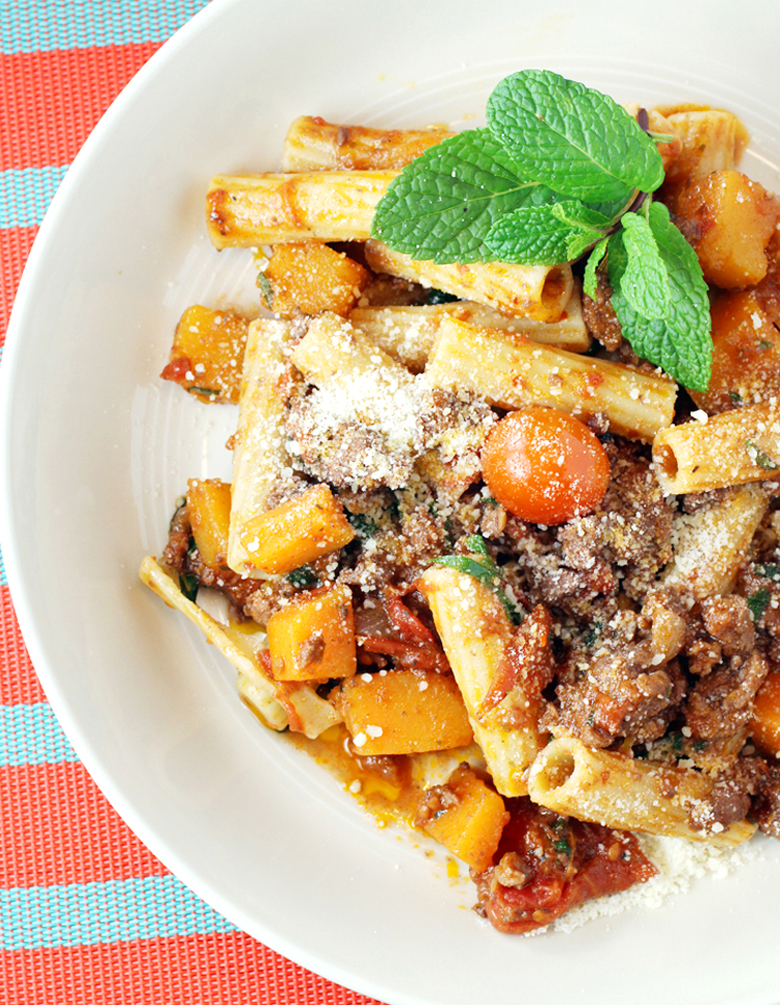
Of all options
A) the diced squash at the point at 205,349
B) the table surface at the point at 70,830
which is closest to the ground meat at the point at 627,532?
the diced squash at the point at 205,349

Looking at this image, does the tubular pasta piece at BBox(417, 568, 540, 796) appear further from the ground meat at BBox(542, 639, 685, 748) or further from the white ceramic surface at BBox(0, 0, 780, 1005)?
the white ceramic surface at BBox(0, 0, 780, 1005)

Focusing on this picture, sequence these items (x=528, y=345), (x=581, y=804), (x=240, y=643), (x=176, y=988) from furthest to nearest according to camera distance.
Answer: (x=176, y=988)
(x=240, y=643)
(x=528, y=345)
(x=581, y=804)

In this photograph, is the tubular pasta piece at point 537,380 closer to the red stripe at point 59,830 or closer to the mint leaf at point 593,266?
the mint leaf at point 593,266

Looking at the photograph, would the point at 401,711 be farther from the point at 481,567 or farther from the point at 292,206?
the point at 292,206

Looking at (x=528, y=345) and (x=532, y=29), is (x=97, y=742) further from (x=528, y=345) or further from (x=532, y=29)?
(x=532, y=29)

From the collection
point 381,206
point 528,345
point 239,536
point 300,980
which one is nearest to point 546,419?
point 528,345
